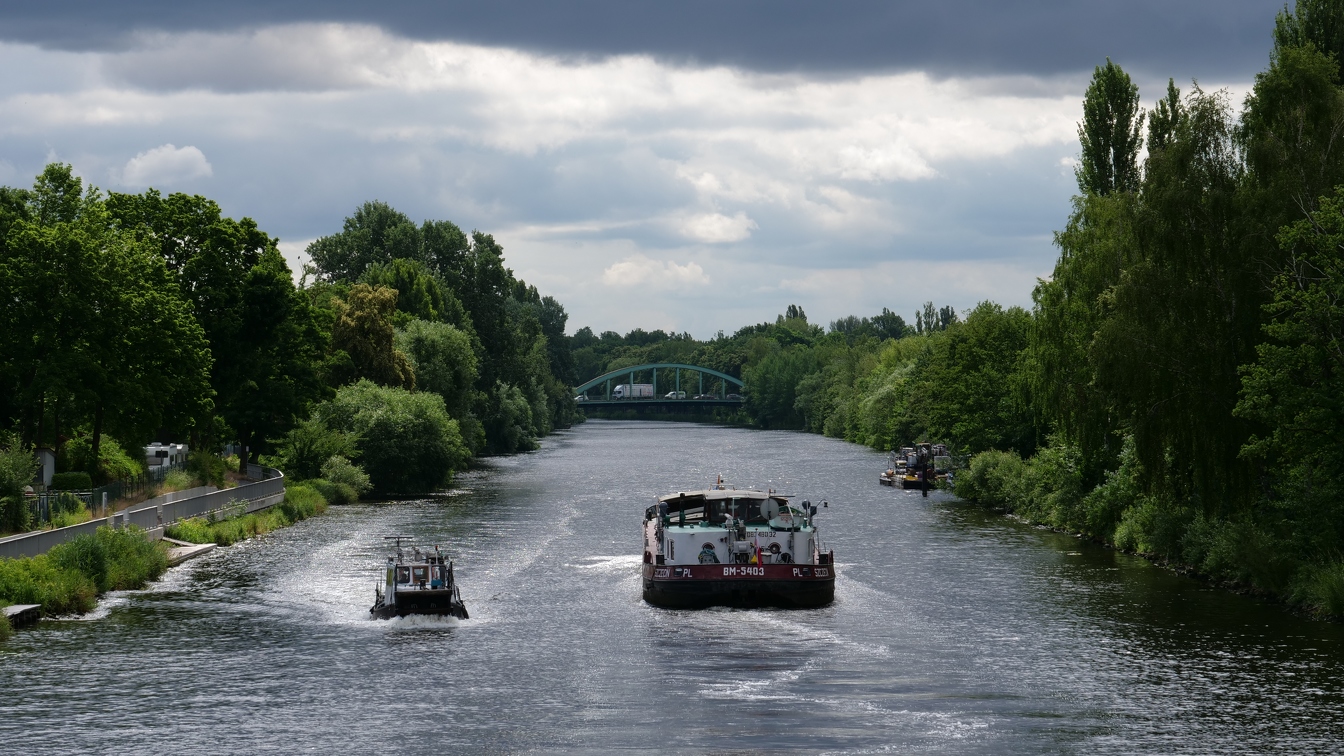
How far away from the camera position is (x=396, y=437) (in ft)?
292

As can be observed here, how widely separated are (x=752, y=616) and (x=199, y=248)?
1704 inches

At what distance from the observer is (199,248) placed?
73.3 meters

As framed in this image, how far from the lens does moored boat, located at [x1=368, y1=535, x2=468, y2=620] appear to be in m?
41.5

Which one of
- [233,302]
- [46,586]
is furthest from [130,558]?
[233,302]

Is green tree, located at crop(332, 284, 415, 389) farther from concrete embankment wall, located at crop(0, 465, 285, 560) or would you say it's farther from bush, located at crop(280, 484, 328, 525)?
bush, located at crop(280, 484, 328, 525)

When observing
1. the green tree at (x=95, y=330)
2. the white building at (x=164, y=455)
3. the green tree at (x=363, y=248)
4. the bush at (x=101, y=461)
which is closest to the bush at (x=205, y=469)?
the white building at (x=164, y=455)

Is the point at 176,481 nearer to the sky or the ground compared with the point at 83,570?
nearer to the sky

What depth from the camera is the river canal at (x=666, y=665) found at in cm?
2861

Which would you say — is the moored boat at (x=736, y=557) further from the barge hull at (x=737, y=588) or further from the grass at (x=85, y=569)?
the grass at (x=85, y=569)

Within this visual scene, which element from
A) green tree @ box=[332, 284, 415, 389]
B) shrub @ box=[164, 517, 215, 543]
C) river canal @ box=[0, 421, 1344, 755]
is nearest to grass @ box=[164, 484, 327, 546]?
shrub @ box=[164, 517, 215, 543]

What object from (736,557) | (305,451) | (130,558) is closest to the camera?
(736,557)

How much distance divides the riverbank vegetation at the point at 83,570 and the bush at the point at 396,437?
3594 centimetres

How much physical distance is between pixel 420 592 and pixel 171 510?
23584mm

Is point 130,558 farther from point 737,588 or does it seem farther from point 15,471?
point 737,588
